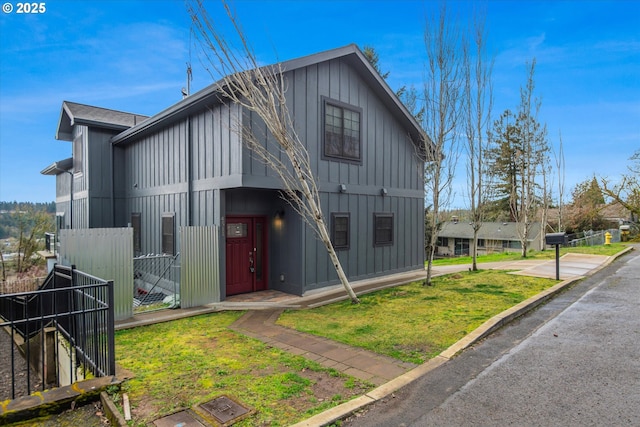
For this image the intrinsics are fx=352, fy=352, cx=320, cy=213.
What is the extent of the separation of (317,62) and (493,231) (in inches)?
1278

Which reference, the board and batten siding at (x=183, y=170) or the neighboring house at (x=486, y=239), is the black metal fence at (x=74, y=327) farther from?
the neighboring house at (x=486, y=239)

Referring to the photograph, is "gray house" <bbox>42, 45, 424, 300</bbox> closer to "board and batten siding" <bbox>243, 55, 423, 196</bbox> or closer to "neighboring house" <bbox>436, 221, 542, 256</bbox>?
"board and batten siding" <bbox>243, 55, 423, 196</bbox>

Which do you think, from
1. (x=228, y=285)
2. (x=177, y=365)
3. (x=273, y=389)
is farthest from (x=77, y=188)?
(x=273, y=389)

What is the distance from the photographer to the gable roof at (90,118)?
487 inches

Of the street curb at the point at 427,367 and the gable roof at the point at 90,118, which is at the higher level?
the gable roof at the point at 90,118

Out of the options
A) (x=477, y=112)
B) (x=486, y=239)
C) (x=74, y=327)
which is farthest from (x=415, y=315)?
(x=486, y=239)

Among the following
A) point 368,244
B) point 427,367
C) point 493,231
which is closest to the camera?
point 427,367

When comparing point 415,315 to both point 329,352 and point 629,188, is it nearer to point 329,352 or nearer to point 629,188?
point 329,352

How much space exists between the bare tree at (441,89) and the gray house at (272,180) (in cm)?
161

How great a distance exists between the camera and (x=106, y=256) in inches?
272

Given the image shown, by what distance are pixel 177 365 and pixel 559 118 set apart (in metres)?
23.9

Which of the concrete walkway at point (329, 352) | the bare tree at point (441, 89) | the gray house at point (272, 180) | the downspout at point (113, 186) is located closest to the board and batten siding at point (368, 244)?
the gray house at point (272, 180)

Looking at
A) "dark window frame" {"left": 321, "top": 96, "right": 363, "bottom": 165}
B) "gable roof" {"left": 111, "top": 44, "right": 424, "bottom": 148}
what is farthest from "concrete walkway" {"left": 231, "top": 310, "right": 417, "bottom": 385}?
"gable roof" {"left": 111, "top": 44, "right": 424, "bottom": 148}

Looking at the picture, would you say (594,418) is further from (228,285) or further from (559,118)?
(559,118)
